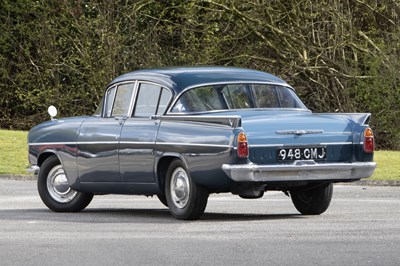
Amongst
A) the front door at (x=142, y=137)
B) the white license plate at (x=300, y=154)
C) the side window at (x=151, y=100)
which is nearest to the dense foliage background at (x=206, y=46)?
the side window at (x=151, y=100)

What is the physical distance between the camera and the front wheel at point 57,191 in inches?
622

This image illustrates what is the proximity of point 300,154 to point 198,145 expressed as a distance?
3.53ft

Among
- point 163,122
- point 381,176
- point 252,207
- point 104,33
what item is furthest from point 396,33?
point 163,122

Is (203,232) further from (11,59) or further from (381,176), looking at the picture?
(11,59)

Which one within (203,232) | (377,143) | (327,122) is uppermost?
(327,122)

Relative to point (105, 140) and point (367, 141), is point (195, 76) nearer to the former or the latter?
point (105, 140)

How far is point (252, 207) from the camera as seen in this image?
16469 mm

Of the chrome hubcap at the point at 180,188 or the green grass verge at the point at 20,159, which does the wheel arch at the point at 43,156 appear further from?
the green grass verge at the point at 20,159

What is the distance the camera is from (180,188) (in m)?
14.1

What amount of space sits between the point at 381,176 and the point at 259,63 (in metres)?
13.2

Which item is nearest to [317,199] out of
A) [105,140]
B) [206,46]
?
[105,140]

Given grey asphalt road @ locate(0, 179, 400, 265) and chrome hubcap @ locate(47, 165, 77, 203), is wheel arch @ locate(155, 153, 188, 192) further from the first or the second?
chrome hubcap @ locate(47, 165, 77, 203)

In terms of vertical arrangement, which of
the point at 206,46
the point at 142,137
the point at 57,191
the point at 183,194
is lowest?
the point at 57,191

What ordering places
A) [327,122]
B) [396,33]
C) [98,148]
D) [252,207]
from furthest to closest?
[396,33] → [252,207] → [98,148] → [327,122]
